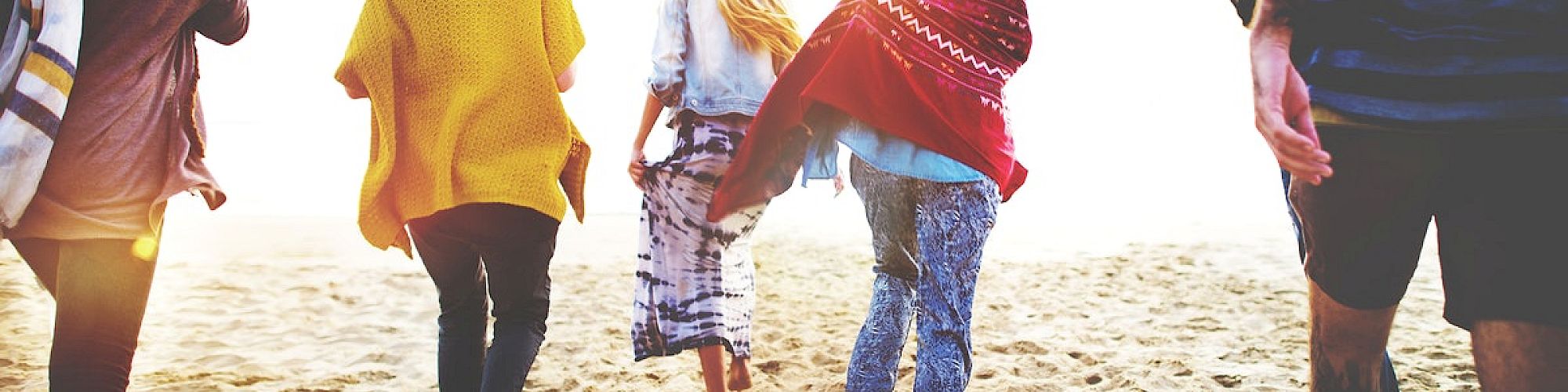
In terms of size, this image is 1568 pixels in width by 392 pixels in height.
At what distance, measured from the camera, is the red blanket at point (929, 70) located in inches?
94.3

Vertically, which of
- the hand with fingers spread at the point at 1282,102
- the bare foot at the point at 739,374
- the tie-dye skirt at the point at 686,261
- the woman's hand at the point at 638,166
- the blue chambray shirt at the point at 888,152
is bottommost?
the bare foot at the point at 739,374

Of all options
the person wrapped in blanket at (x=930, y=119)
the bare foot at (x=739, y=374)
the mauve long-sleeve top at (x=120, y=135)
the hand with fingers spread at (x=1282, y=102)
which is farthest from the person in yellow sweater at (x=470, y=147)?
the hand with fingers spread at (x=1282, y=102)

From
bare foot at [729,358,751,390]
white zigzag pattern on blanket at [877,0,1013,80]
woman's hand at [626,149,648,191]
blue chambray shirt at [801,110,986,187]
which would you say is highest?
white zigzag pattern on blanket at [877,0,1013,80]

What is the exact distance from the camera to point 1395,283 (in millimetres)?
1646

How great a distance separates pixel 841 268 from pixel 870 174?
4550 millimetres

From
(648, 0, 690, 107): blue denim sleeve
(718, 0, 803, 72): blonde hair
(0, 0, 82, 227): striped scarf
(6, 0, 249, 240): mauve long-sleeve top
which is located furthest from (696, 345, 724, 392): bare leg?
(0, 0, 82, 227): striped scarf

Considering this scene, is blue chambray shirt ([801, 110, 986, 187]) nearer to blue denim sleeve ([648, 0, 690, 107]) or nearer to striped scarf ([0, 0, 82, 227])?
blue denim sleeve ([648, 0, 690, 107])

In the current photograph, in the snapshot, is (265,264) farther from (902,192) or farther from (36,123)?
(902,192)

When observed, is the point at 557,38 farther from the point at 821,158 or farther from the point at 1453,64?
the point at 1453,64

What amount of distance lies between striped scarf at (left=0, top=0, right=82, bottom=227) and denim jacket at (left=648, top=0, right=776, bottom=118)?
141 centimetres

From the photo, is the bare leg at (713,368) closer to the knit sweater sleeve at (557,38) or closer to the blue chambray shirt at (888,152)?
the blue chambray shirt at (888,152)

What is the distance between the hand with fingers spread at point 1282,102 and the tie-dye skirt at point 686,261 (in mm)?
1624

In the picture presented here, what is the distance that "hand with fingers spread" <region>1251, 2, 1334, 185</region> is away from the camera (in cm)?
160

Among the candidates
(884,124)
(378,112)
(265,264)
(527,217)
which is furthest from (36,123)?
(265,264)
